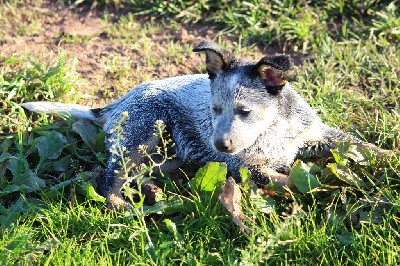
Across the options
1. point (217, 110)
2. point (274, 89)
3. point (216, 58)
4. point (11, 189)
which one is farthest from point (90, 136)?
point (274, 89)

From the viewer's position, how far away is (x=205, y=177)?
4.57 m

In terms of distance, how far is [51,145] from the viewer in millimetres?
5277

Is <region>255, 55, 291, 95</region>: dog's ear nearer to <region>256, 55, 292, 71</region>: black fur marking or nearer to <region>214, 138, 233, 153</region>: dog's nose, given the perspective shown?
<region>256, 55, 292, 71</region>: black fur marking

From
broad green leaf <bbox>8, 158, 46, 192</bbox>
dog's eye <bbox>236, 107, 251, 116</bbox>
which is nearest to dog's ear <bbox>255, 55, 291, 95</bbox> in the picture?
dog's eye <bbox>236, 107, 251, 116</bbox>

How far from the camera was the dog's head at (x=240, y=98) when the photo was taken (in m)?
4.54

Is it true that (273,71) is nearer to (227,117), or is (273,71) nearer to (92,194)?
(227,117)

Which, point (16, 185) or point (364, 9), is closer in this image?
point (16, 185)

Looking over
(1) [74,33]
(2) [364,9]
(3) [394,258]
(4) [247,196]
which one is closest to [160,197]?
(4) [247,196]

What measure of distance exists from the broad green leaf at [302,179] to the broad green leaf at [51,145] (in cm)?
205

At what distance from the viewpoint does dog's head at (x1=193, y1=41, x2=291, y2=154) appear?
14.9 ft

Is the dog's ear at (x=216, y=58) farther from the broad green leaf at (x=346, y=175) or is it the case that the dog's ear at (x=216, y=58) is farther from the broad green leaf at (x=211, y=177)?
the broad green leaf at (x=346, y=175)

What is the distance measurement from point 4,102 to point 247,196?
2777 millimetres

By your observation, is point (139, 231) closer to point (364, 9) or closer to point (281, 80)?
point (281, 80)

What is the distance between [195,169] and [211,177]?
2.43 feet
